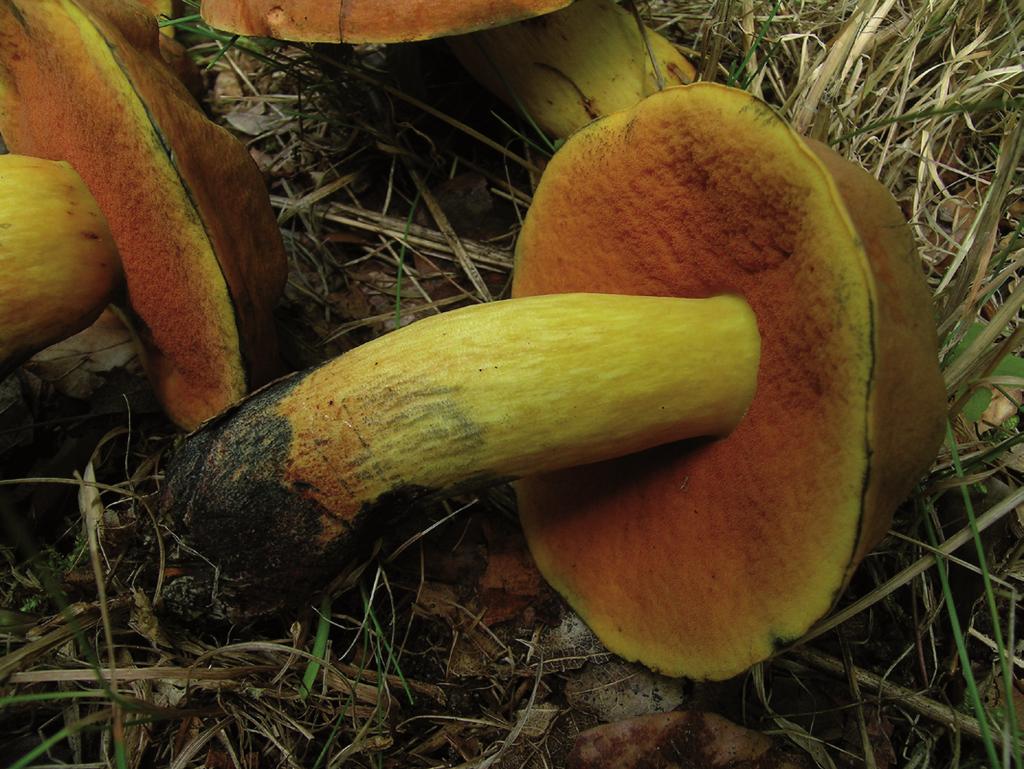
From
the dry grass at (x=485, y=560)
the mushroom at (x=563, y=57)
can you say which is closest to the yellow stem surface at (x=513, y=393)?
the dry grass at (x=485, y=560)

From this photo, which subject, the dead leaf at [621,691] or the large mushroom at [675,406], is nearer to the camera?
the large mushroom at [675,406]

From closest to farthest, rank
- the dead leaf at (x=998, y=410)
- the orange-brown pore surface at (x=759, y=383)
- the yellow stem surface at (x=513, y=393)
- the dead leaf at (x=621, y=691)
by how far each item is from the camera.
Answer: the orange-brown pore surface at (x=759, y=383) → the yellow stem surface at (x=513, y=393) → the dead leaf at (x=621, y=691) → the dead leaf at (x=998, y=410)

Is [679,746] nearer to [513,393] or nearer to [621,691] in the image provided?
[621,691]

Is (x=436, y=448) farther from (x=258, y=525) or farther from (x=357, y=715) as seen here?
(x=357, y=715)

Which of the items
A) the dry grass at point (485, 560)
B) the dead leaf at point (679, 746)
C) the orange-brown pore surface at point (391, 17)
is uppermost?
the orange-brown pore surface at point (391, 17)

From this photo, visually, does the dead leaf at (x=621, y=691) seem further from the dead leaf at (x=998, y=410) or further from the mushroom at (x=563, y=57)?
the mushroom at (x=563, y=57)

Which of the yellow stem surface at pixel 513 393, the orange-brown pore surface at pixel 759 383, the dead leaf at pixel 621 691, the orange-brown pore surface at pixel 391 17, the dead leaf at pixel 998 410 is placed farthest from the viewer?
the dead leaf at pixel 998 410
